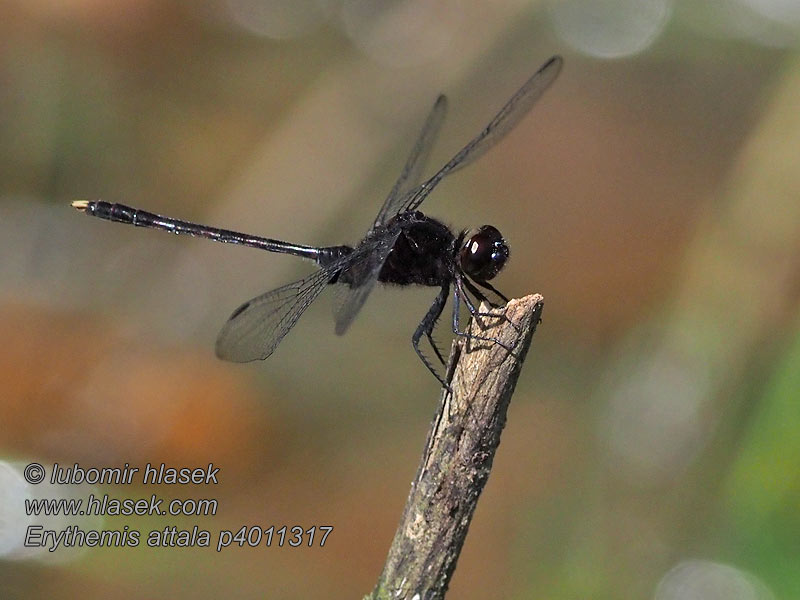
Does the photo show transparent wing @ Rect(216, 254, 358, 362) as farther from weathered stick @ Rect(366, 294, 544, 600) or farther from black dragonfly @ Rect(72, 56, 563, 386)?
weathered stick @ Rect(366, 294, 544, 600)

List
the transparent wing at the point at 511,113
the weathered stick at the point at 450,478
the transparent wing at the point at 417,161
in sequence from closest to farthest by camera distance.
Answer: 1. the weathered stick at the point at 450,478
2. the transparent wing at the point at 511,113
3. the transparent wing at the point at 417,161

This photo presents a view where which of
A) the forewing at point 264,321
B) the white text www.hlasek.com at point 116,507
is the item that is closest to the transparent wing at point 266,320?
the forewing at point 264,321

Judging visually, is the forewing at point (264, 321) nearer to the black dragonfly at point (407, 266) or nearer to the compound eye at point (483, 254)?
the black dragonfly at point (407, 266)

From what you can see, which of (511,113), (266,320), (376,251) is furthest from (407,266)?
(511,113)

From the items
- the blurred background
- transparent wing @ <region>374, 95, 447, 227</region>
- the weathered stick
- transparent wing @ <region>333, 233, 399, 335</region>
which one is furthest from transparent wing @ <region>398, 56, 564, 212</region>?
the weathered stick

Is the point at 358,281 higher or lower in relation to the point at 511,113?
lower

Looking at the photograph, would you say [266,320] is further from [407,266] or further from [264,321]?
[407,266]
